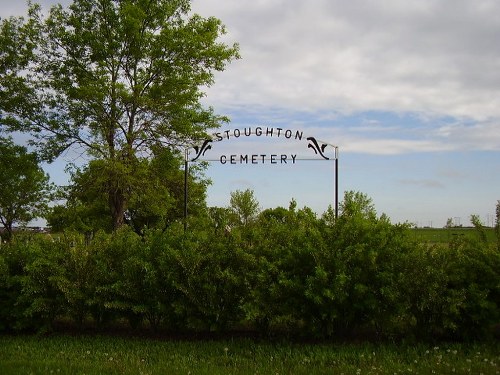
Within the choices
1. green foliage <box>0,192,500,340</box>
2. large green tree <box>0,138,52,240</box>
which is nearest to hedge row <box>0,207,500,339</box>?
green foliage <box>0,192,500,340</box>

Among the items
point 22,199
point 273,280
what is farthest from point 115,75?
point 22,199

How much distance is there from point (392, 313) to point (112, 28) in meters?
14.8

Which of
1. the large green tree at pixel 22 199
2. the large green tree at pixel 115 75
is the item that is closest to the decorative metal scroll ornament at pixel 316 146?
the large green tree at pixel 115 75

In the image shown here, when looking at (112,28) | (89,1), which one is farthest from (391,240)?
(89,1)

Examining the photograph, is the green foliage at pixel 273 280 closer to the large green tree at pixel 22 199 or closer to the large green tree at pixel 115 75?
the large green tree at pixel 115 75

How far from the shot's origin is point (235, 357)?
20.0 feet

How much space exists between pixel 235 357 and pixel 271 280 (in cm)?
111

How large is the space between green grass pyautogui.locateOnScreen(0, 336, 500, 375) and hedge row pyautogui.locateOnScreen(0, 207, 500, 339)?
35 cm

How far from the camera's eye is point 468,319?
6.57 metres

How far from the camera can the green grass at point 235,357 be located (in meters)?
5.47

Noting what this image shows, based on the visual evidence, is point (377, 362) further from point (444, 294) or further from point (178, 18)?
point (178, 18)

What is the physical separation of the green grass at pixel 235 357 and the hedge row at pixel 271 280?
347 millimetres

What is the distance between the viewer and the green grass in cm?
547

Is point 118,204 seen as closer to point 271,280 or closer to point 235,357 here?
point 271,280
